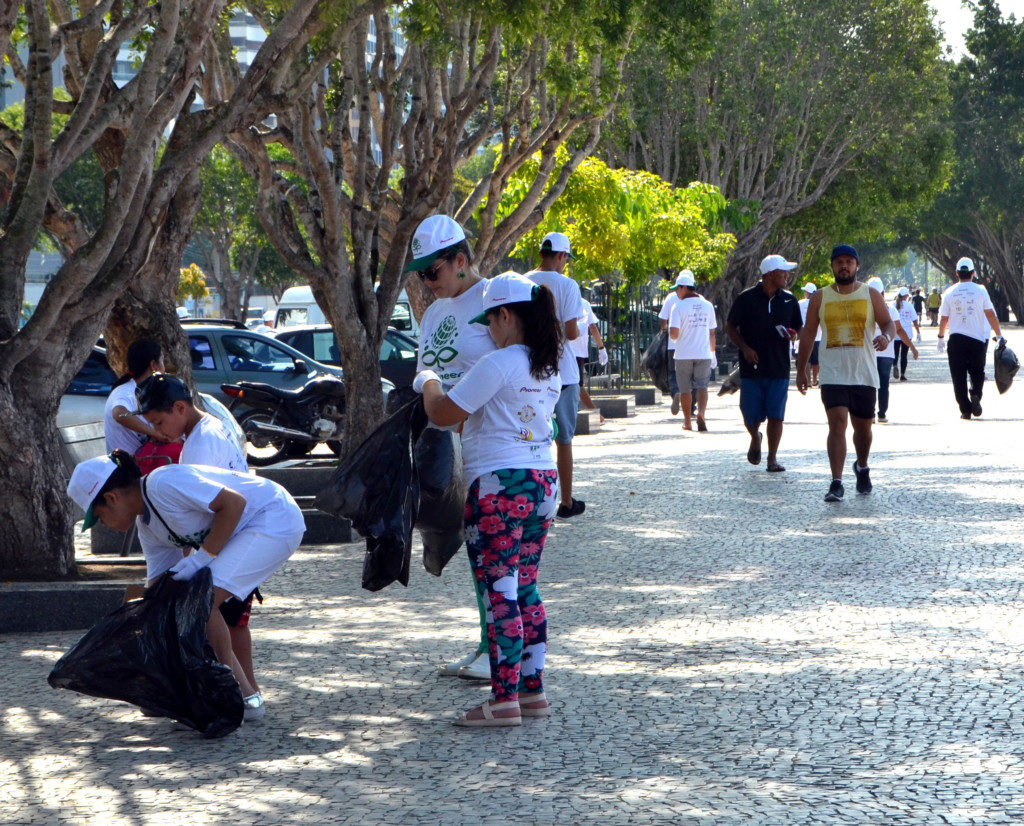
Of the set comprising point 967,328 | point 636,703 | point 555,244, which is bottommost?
point 636,703

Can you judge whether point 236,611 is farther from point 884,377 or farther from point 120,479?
point 884,377

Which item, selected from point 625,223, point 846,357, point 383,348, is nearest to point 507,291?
point 846,357

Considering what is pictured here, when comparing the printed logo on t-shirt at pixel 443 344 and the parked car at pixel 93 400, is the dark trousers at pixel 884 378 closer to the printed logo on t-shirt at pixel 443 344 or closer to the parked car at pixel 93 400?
the parked car at pixel 93 400

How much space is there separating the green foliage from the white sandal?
16.7 metres

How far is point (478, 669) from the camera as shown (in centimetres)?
593

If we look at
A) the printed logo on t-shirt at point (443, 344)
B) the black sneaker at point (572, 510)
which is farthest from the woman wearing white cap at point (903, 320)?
the printed logo on t-shirt at point (443, 344)

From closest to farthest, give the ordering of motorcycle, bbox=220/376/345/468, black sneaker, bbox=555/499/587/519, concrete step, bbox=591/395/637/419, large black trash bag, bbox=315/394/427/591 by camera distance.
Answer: large black trash bag, bbox=315/394/427/591, black sneaker, bbox=555/499/587/519, motorcycle, bbox=220/376/345/468, concrete step, bbox=591/395/637/419

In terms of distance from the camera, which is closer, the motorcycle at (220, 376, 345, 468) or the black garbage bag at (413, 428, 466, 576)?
the black garbage bag at (413, 428, 466, 576)

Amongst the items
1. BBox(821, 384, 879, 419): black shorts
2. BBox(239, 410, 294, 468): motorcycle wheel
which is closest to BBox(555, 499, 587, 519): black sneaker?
BBox(821, 384, 879, 419): black shorts

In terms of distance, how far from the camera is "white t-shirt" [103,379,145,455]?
7.05m

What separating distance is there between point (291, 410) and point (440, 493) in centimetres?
1066

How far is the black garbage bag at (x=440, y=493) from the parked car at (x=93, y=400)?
3907mm

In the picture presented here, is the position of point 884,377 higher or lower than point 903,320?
lower

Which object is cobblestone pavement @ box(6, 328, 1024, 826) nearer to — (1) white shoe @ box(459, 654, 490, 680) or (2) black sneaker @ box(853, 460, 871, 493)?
(1) white shoe @ box(459, 654, 490, 680)
